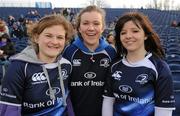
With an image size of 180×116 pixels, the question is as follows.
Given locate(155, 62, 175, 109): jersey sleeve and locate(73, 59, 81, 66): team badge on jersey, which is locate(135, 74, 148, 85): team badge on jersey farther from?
locate(73, 59, 81, 66): team badge on jersey

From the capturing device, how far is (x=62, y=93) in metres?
2.39

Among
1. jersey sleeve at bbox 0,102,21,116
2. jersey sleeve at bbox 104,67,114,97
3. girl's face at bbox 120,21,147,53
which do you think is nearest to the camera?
jersey sleeve at bbox 0,102,21,116

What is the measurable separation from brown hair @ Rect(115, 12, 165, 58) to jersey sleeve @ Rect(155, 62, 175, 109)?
0.19m

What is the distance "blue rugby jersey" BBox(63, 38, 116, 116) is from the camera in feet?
8.89

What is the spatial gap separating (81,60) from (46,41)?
502mm

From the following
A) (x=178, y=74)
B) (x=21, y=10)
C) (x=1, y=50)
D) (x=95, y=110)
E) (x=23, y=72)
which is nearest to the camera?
(x=23, y=72)

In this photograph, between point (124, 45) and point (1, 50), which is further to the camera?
point (1, 50)

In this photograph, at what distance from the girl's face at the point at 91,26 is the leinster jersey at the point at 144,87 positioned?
0.43 m

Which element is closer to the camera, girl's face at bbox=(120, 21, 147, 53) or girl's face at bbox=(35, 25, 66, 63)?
girl's face at bbox=(35, 25, 66, 63)

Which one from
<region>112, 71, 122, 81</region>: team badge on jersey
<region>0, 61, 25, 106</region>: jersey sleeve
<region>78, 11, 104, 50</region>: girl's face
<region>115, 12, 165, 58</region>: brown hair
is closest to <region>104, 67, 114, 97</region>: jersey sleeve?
<region>112, 71, 122, 81</region>: team badge on jersey

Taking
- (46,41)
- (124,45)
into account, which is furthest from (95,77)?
(46,41)

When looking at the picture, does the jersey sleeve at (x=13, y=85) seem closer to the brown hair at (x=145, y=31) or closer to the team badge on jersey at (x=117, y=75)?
the team badge on jersey at (x=117, y=75)

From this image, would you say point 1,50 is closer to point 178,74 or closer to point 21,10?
point 178,74

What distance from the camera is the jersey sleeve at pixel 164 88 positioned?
2318 millimetres
